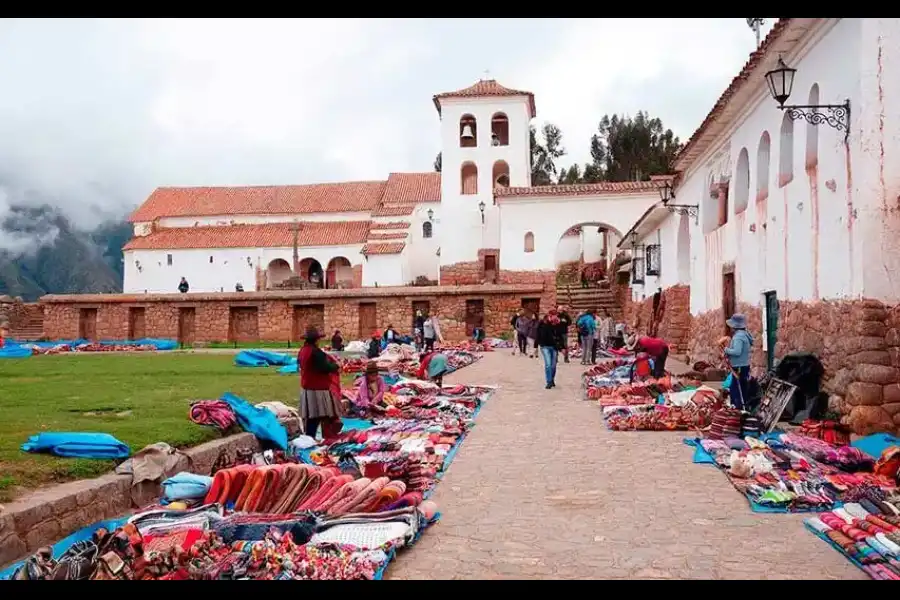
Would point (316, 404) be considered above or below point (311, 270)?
below

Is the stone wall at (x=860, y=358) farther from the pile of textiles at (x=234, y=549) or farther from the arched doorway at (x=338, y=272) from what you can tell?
the arched doorway at (x=338, y=272)

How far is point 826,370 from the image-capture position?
9883 mm

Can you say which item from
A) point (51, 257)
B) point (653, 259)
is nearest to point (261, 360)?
point (653, 259)

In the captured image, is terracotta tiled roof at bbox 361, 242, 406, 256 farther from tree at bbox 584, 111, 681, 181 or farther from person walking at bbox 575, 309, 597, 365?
person walking at bbox 575, 309, 597, 365

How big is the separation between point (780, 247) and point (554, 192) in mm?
26869

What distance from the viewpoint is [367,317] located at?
34.6 m

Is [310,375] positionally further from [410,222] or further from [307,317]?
[410,222]

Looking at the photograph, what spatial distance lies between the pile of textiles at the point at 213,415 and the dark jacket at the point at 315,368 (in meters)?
0.92

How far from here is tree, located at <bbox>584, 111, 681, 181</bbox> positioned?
50.9 metres

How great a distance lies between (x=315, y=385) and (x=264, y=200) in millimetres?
47876

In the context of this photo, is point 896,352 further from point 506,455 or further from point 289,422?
point 289,422

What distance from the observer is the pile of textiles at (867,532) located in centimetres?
473

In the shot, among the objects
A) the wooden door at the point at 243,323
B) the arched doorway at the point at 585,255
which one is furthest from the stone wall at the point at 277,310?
the arched doorway at the point at 585,255
